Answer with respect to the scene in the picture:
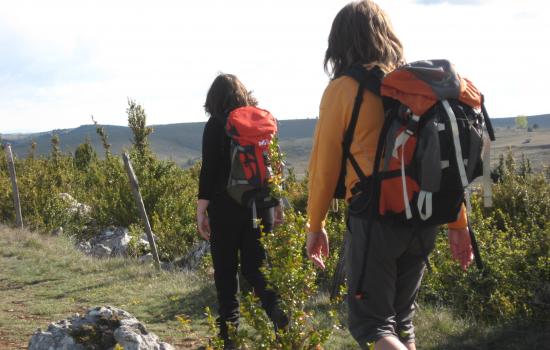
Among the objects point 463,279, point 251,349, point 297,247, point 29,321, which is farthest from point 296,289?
point 29,321

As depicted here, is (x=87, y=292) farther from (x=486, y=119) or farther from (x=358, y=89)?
(x=486, y=119)

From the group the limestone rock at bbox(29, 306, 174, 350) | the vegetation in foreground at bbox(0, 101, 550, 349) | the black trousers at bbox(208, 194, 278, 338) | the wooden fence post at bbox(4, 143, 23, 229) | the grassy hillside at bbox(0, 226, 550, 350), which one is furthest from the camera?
the wooden fence post at bbox(4, 143, 23, 229)

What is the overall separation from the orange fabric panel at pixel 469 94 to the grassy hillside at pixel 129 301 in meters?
1.87

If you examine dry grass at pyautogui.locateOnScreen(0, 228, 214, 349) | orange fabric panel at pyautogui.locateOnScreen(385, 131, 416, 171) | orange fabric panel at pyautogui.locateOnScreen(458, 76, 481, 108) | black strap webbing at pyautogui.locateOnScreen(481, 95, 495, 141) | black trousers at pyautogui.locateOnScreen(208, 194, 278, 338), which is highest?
orange fabric panel at pyautogui.locateOnScreen(458, 76, 481, 108)

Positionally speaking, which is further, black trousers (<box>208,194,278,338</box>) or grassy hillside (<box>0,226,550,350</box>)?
grassy hillside (<box>0,226,550,350</box>)

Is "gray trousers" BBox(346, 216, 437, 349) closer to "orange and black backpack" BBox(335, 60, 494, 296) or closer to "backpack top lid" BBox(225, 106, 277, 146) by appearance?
"orange and black backpack" BBox(335, 60, 494, 296)

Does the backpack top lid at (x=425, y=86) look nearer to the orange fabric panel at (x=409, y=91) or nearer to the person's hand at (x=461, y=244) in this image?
the orange fabric panel at (x=409, y=91)

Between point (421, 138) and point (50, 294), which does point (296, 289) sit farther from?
point (50, 294)

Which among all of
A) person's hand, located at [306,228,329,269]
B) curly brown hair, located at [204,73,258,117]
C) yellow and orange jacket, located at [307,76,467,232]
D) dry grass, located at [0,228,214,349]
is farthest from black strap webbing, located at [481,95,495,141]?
dry grass, located at [0,228,214,349]

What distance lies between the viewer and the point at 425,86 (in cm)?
221

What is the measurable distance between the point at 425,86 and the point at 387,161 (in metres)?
0.29

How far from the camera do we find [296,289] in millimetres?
3023

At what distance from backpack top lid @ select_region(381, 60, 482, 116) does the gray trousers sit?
45 cm

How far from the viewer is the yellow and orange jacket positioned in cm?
232
